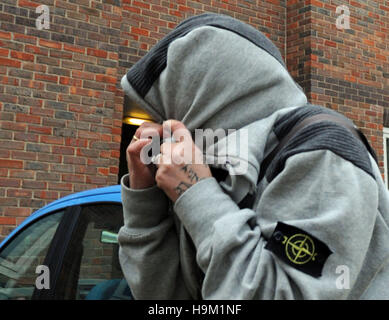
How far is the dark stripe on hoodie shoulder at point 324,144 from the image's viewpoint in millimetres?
1037

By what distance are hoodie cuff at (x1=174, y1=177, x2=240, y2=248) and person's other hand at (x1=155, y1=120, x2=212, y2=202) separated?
2 cm

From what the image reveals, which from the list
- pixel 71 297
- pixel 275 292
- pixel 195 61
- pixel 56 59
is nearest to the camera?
pixel 275 292

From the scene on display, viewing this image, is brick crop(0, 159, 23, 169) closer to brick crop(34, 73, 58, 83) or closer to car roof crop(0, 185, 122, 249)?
brick crop(34, 73, 58, 83)

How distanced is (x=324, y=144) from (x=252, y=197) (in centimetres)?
22

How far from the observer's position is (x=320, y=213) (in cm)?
100

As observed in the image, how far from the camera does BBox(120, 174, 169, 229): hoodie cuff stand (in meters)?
1.32

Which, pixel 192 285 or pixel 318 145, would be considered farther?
pixel 192 285

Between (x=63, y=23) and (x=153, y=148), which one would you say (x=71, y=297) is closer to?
(x=153, y=148)

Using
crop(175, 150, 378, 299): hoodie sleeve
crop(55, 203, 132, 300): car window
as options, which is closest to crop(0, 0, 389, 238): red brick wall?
crop(55, 203, 132, 300): car window

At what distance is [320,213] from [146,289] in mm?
558

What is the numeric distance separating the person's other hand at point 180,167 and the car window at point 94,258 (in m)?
1.12

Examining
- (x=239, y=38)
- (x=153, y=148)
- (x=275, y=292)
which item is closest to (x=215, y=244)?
(x=275, y=292)

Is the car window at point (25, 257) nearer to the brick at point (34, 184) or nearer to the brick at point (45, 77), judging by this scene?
the brick at point (34, 184)

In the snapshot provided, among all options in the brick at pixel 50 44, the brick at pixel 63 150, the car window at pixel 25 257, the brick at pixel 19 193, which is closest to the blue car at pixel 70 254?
the car window at pixel 25 257
